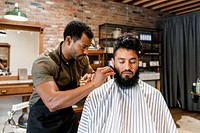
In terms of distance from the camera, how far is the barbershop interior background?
11.5ft

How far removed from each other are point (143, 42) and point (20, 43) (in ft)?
9.75

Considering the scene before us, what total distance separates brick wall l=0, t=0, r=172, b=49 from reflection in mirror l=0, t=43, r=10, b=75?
22.4 inches

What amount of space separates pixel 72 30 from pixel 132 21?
157 inches

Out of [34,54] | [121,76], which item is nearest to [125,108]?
[121,76]

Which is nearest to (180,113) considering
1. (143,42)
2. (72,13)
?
(143,42)

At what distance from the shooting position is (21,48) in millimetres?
3605

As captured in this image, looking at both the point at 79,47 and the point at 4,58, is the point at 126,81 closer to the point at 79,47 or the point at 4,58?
the point at 79,47

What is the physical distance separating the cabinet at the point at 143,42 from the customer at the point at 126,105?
3.03 m

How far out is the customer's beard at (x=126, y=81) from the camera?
137 cm

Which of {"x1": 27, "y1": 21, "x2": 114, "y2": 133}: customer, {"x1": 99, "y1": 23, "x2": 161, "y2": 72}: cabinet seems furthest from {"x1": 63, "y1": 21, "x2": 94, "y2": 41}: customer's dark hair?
{"x1": 99, "y1": 23, "x2": 161, "y2": 72}: cabinet

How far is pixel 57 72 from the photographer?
57.2 inches

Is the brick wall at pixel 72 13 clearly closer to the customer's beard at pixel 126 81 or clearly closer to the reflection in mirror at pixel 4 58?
the reflection in mirror at pixel 4 58

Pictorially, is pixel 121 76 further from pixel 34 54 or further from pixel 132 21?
pixel 132 21

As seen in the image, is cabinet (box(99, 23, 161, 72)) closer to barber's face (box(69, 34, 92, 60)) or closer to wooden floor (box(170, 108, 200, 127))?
wooden floor (box(170, 108, 200, 127))
